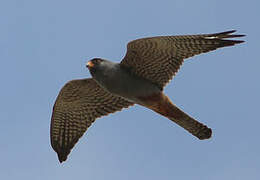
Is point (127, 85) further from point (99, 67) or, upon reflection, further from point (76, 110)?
point (76, 110)

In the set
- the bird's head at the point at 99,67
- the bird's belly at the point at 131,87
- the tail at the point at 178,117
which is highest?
the bird's head at the point at 99,67

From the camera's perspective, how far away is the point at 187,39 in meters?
10.4

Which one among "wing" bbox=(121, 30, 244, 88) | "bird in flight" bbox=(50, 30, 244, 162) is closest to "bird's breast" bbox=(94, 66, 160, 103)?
"bird in flight" bbox=(50, 30, 244, 162)

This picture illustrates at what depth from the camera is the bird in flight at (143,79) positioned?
10375 mm

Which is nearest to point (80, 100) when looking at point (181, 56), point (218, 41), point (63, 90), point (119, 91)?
point (63, 90)

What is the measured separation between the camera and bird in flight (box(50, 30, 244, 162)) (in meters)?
10.4

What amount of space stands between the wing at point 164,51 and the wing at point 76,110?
1.02 m

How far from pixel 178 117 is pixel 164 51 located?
1302 millimetres

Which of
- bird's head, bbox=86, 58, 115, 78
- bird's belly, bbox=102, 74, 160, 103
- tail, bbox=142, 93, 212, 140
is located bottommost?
tail, bbox=142, 93, 212, 140

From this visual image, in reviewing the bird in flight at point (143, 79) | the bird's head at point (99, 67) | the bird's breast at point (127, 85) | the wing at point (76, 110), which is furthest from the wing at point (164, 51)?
the wing at point (76, 110)

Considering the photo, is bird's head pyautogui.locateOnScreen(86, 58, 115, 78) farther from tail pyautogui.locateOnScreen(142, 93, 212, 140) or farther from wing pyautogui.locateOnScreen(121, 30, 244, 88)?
tail pyautogui.locateOnScreen(142, 93, 212, 140)

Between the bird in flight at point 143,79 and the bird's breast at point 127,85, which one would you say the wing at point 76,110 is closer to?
the bird in flight at point 143,79

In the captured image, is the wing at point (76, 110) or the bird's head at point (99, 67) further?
the wing at point (76, 110)

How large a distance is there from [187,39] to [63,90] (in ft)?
9.35
